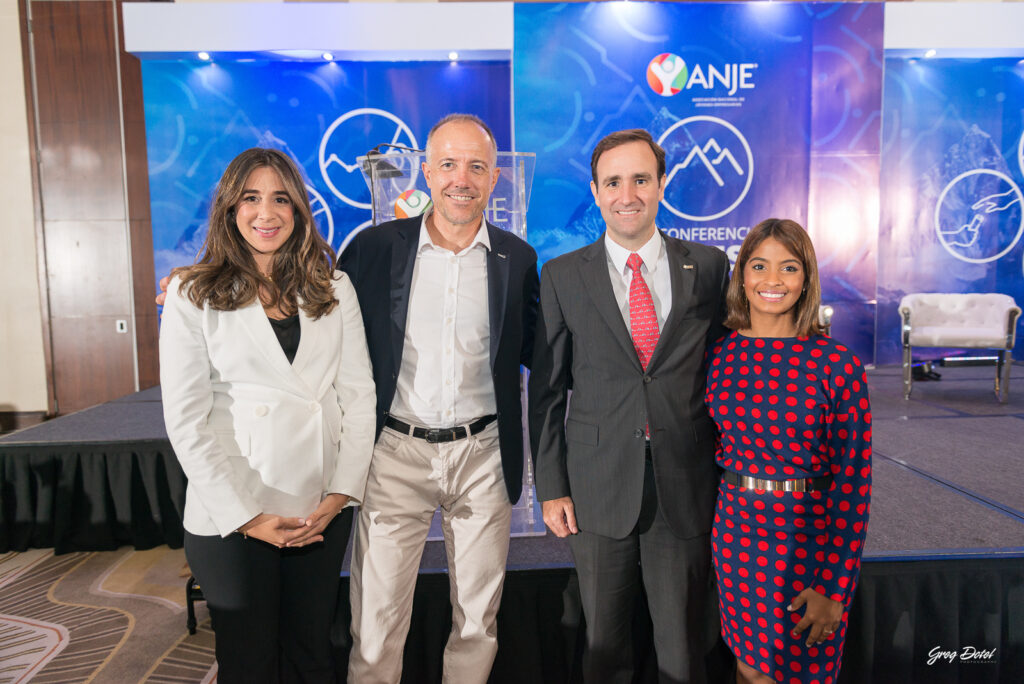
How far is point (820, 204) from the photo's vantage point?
6.61 m

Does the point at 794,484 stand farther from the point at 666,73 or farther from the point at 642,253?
the point at 666,73

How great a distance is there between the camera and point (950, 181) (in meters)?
7.20

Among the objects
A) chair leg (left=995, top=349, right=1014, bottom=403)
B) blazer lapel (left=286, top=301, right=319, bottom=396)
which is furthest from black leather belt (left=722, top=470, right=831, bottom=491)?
chair leg (left=995, top=349, right=1014, bottom=403)

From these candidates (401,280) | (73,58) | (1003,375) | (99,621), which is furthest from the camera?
(73,58)

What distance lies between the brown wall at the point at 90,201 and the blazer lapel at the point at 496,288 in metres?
6.45

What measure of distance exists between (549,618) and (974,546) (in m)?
1.78

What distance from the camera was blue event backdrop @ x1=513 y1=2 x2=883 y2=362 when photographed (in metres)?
6.17

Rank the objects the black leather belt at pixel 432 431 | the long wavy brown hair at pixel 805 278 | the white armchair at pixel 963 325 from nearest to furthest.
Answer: the long wavy brown hair at pixel 805 278, the black leather belt at pixel 432 431, the white armchair at pixel 963 325

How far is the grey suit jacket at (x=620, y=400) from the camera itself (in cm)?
154

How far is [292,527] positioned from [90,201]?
707cm

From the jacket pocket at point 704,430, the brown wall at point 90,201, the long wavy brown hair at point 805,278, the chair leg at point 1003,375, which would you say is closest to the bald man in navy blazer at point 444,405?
the jacket pocket at point 704,430

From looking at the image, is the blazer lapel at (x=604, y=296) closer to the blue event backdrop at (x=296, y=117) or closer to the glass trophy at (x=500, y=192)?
the glass trophy at (x=500, y=192)

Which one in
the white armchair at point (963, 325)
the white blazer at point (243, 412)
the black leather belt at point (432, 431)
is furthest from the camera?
the white armchair at point (963, 325)

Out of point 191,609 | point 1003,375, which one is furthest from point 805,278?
point 1003,375
